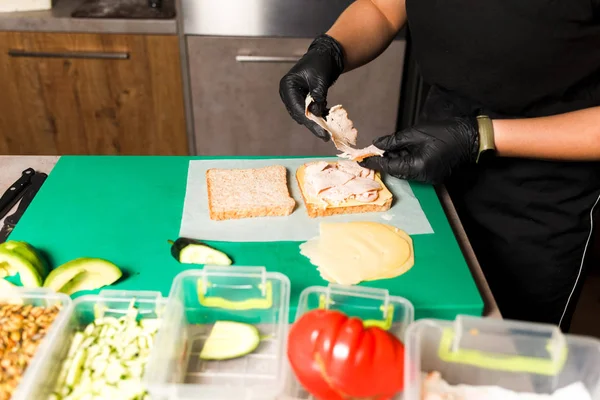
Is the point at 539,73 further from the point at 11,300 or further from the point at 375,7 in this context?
the point at 11,300

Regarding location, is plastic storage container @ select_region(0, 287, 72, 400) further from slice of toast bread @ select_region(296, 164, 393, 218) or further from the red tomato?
slice of toast bread @ select_region(296, 164, 393, 218)

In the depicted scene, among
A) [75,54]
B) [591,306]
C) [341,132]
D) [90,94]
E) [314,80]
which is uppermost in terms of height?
[314,80]

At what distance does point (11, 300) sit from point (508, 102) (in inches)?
57.9

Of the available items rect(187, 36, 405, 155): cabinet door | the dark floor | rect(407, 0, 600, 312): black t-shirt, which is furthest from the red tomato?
rect(187, 36, 405, 155): cabinet door

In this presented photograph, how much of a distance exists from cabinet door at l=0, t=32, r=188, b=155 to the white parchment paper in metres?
1.56

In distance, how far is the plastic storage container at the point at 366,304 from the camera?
122 centimetres

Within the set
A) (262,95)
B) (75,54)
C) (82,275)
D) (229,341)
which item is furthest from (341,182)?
(75,54)

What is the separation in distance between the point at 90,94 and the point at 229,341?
8.07 feet

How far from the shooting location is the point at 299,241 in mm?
1544

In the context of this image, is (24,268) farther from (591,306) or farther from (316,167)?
(591,306)


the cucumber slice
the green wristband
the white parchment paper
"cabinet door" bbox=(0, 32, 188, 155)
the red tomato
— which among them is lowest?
"cabinet door" bbox=(0, 32, 188, 155)

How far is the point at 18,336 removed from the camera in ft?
3.76

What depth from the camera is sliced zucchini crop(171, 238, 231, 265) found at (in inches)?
56.7

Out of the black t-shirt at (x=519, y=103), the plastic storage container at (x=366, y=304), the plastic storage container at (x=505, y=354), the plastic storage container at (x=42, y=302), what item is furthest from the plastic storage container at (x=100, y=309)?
the black t-shirt at (x=519, y=103)
